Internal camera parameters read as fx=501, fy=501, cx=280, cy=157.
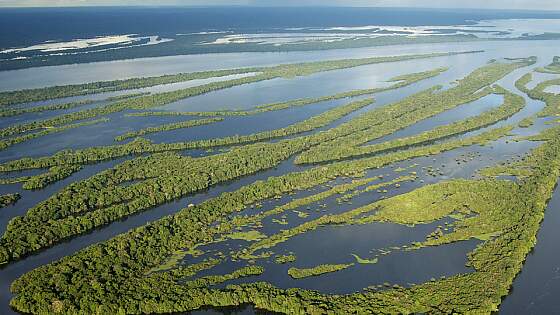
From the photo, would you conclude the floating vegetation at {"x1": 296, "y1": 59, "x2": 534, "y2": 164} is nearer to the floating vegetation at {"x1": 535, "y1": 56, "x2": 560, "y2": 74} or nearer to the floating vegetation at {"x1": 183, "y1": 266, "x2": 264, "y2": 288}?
the floating vegetation at {"x1": 535, "y1": 56, "x2": 560, "y2": 74}

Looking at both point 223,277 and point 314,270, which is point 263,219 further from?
point 223,277

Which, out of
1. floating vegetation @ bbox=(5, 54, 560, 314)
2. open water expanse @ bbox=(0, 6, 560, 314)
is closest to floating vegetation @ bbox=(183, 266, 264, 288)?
floating vegetation @ bbox=(5, 54, 560, 314)

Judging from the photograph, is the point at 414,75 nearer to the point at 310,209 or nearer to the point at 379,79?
the point at 379,79

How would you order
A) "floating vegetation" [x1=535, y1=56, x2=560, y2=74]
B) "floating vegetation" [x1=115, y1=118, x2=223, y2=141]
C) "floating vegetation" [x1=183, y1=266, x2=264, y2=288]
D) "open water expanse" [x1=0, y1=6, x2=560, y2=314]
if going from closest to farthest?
"floating vegetation" [x1=183, y1=266, x2=264, y2=288], "open water expanse" [x1=0, y1=6, x2=560, y2=314], "floating vegetation" [x1=115, y1=118, x2=223, y2=141], "floating vegetation" [x1=535, y1=56, x2=560, y2=74]

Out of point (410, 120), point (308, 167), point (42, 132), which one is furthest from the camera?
point (410, 120)

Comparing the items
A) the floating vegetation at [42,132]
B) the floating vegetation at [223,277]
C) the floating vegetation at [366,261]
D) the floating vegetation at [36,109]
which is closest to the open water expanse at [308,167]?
the floating vegetation at [366,261]

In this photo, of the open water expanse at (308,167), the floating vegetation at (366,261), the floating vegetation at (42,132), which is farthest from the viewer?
the floating vegetation at (42,132)

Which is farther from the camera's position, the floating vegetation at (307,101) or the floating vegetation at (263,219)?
the floating vegetation at (307,101)

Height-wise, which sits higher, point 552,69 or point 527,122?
point 552,69

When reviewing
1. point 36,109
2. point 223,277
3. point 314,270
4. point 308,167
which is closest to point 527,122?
point 308,167

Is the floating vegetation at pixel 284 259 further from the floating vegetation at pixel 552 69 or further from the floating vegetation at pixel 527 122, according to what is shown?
the floating vegetation at pixel 552 69

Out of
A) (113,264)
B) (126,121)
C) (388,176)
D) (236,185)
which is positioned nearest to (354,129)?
(388,176)
